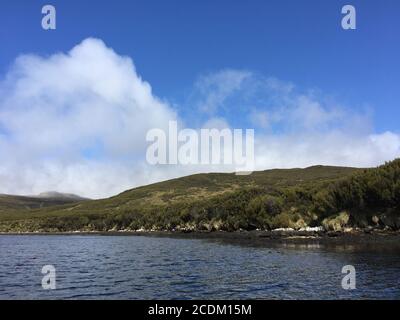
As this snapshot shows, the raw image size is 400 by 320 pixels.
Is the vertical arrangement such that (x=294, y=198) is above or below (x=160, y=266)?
above

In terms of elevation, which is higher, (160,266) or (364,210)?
(364,210)

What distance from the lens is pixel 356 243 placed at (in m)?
74.2
